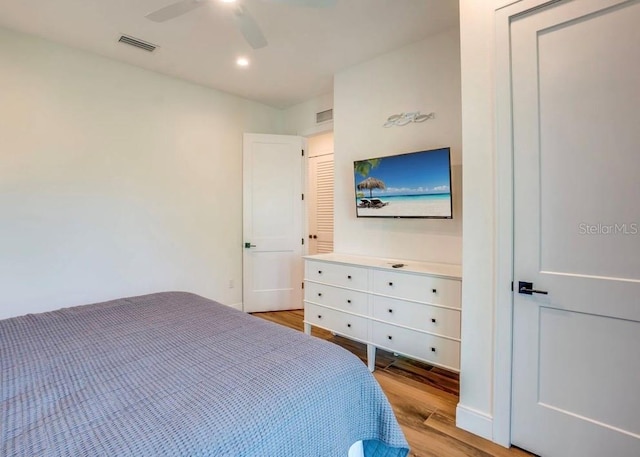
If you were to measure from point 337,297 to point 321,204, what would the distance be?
2320mm

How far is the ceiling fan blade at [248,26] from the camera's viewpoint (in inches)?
75.2

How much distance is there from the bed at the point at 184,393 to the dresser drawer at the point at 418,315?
3.52 feet

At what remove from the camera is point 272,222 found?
14.0ft

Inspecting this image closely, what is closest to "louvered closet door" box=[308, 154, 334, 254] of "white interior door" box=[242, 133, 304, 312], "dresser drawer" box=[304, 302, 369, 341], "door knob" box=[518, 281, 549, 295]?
"white interior door" box=[242, 133, 304, 312]

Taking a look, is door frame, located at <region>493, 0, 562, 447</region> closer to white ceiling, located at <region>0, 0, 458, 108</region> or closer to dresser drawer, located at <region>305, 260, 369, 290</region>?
white ceiling, located at <region>0, 0, 458, 108</region>

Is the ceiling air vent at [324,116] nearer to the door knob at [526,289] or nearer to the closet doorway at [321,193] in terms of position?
the closet doorway at [321,193]

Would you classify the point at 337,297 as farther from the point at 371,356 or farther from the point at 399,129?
the point at 399,129

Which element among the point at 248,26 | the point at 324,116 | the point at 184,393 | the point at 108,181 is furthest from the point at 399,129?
the point at 108,181

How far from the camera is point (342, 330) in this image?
2881mm

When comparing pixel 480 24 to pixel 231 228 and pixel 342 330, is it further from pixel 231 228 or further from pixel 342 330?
pixel 231 228

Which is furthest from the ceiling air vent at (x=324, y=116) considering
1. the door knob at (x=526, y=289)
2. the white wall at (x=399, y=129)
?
the door knob at (x=526, y=289)

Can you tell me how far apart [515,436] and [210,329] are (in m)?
1.74

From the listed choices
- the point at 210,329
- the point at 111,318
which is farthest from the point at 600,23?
the point at 111,318

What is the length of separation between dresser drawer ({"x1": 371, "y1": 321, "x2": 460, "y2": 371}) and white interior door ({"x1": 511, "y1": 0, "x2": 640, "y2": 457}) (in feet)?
1.64
